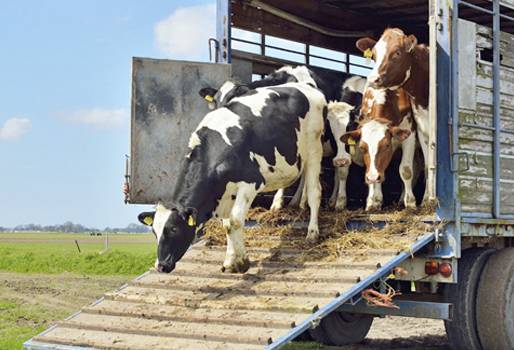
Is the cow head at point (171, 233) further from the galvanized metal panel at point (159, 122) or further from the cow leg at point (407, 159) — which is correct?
the cow leg at point (407, 159)

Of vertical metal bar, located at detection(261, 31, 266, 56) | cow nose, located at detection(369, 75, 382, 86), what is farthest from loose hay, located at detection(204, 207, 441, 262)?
vertical metal bar, located at detection(261, 31, 266, 56)

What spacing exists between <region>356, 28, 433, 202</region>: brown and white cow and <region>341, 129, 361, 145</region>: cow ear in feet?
1.68

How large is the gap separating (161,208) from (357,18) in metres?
5.37

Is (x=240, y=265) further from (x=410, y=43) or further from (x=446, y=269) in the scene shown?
(x=410, y=43)

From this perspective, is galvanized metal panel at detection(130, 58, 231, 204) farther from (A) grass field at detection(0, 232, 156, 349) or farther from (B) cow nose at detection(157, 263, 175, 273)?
(A) grass field at detection(0, 232, 156, 349)

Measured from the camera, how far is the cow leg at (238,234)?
7227 mm

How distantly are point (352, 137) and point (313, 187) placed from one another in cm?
67

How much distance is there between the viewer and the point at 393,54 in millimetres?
7828

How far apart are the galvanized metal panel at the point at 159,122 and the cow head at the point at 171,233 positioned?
48.6 inches

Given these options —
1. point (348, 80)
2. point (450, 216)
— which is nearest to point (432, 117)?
point (450, 216)

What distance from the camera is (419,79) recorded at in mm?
8070

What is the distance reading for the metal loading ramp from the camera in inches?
235

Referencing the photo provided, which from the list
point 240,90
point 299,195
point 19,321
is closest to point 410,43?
point 240,90

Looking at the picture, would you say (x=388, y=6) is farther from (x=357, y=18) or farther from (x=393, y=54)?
(x=393, y=54)
